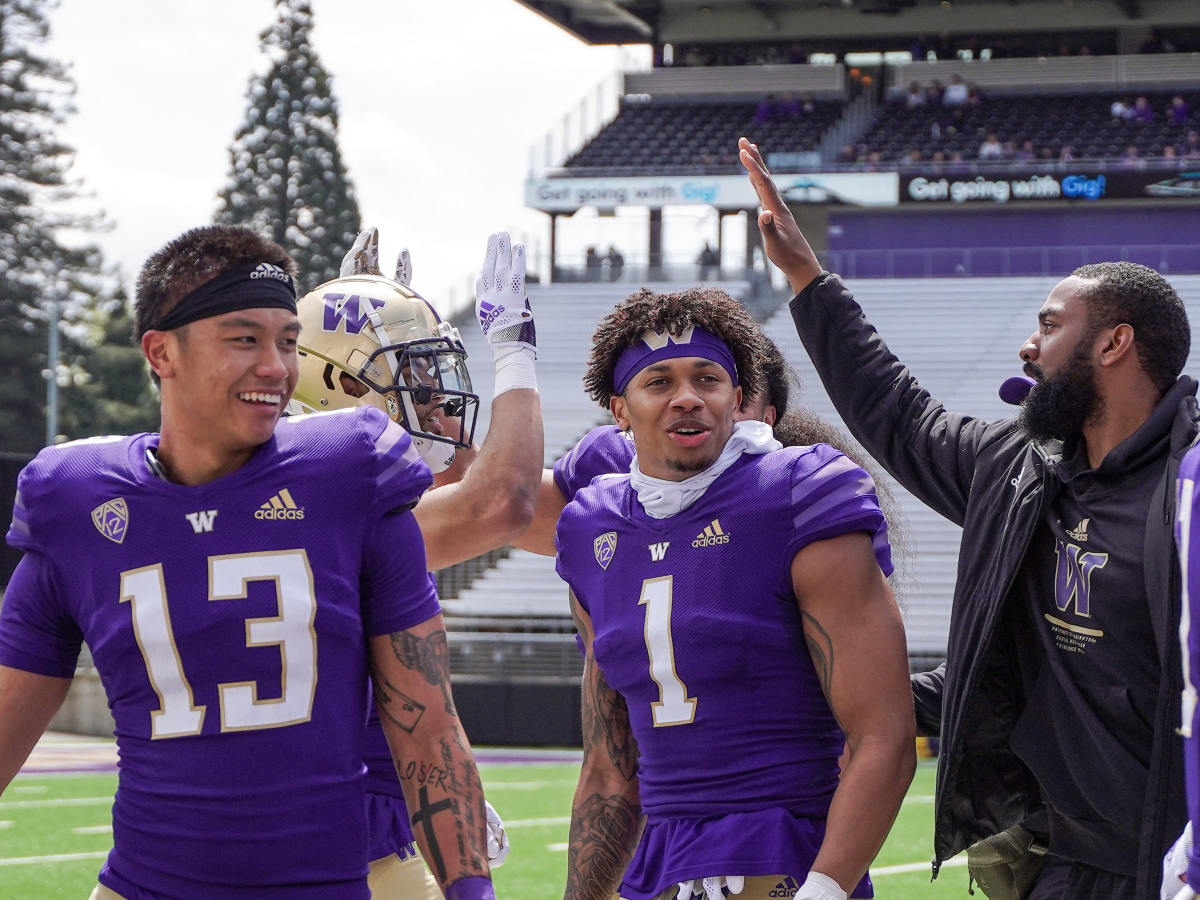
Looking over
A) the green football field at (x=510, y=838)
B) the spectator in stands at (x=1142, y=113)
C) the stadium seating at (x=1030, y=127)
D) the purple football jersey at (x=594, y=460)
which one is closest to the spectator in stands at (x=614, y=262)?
the stadium seating at (x=1030, y=127)

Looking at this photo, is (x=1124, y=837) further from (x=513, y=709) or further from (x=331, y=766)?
(x=513, y=709)

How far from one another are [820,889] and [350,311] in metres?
1.42

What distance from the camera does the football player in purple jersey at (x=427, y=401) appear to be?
119 inches

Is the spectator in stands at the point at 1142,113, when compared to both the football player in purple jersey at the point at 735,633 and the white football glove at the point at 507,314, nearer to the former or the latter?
the white football glove at the point at 507,314

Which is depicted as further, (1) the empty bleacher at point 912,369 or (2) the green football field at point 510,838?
(1) the empty bleacher at point 912,369

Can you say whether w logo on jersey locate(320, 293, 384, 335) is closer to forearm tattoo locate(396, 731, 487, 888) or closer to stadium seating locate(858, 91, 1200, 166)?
forearm tattoo locate(396, 731, 487, 888)

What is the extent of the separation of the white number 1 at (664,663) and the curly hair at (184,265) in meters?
0.92

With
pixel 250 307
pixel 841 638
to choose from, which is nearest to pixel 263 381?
pixel 250 307

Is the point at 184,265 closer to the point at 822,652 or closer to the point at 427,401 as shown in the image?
the point at 427,401

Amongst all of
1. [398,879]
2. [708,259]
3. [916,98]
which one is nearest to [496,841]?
[398,879]

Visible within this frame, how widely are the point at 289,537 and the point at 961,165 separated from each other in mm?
24444

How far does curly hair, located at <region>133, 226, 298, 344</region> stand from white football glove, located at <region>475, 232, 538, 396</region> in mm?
806

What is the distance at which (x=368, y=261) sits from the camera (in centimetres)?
363

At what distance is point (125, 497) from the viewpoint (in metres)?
2.43
